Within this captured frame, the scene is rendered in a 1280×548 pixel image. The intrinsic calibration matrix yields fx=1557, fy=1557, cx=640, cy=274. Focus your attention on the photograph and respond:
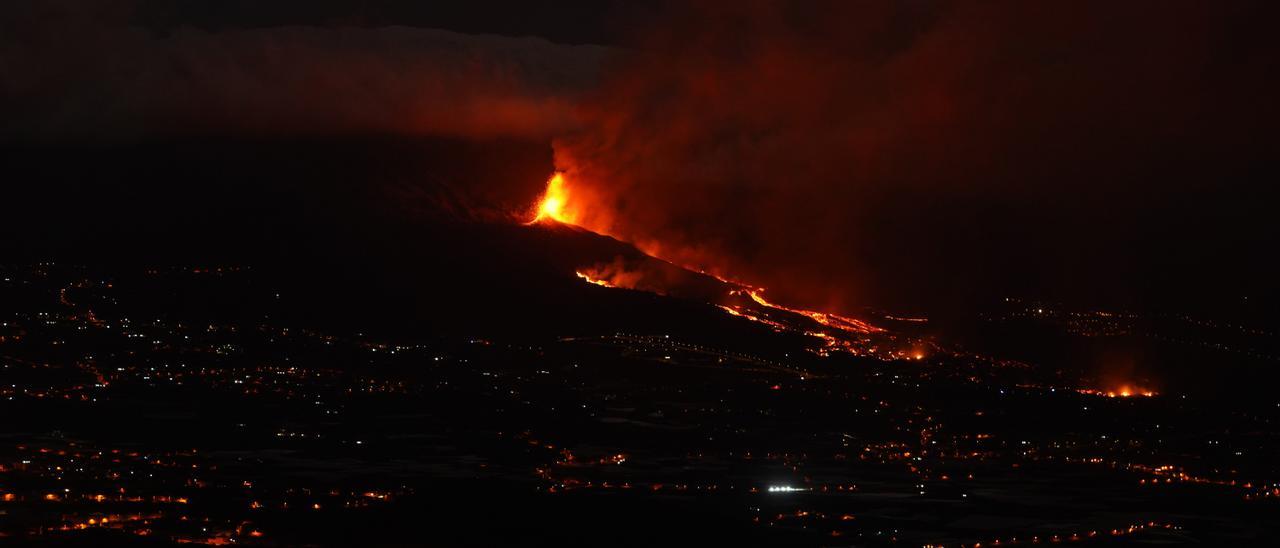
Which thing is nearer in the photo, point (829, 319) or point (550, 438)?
point (550, 438)

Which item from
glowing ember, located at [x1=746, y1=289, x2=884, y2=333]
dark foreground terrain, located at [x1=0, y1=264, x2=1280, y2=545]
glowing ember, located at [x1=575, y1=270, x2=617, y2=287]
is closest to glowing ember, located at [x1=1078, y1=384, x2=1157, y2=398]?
dark foreground terrain, located at [x1=0, y1=264, x2=1280, y2=545]

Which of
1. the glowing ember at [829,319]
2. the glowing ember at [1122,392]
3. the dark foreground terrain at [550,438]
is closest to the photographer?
the dark foreground terrain at [550,438]

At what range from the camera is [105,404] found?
2776 inches

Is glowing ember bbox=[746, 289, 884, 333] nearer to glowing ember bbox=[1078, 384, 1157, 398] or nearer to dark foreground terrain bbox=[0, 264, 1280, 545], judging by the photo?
dark foreground terrain bbox=[0, 264, 1280, 545]

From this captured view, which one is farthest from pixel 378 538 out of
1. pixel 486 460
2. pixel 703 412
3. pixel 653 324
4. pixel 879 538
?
pixel 653 324

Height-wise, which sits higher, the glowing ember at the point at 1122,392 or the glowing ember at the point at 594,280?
the glowing ember at the point at 594,280

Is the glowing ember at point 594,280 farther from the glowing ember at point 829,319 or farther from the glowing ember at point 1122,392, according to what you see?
the glowing ember at point 1122,392

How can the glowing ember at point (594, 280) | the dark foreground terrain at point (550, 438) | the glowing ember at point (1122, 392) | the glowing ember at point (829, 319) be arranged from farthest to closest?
the glowing ember at point (829, 319) < the glowing ember at point (594, 280) < the glowing ember at point (1122, 392) < the dark foreground terrain at point (550, 438)

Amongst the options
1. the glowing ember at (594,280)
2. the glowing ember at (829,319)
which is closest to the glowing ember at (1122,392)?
the glowing ember at (829,319)

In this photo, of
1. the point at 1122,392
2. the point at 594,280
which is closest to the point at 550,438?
the point at 594,280

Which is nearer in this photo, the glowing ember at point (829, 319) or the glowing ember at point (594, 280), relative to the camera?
the glowing ember at point (594, 280)

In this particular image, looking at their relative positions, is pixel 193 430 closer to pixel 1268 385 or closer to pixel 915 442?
pixel 915 442

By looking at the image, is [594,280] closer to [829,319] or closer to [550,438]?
[829,319]

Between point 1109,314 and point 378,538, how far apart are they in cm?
10944
